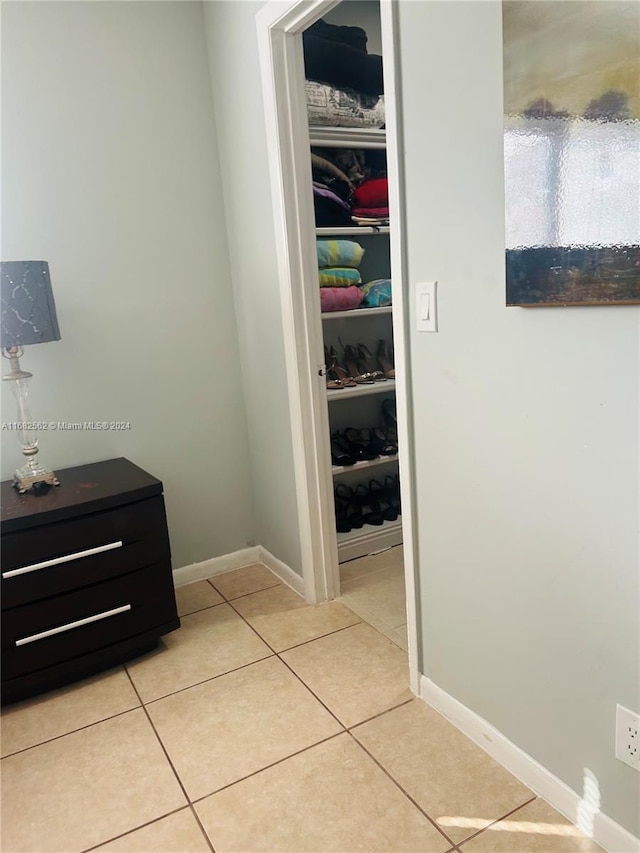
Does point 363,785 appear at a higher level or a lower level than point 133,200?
lower

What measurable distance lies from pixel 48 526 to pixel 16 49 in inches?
65.8

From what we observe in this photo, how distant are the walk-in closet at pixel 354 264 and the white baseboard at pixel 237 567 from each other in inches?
9.7

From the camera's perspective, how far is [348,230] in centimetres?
267

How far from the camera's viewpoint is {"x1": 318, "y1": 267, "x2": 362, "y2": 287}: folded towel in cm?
265

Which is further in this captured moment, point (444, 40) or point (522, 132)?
point (444, 40)

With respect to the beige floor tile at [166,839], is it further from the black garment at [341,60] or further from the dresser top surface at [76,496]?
the black garment at [341,60]

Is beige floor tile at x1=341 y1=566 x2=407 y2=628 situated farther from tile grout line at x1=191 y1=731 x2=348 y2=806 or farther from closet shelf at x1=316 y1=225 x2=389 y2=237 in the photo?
closet shelf at x1=316 y1=225 x2=389 y2=237

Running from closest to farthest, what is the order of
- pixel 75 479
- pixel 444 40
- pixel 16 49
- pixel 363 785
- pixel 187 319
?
pixel 444 40 < pixel 363 785 < pixel 16 49 < pixel 75 479 < pixel 187 319

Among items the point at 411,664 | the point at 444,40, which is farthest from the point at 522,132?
the point at 411,664

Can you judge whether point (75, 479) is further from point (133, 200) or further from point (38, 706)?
point (133, 200)

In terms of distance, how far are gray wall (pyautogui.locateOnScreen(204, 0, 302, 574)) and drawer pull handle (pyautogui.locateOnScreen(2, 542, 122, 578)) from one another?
2.52 ft

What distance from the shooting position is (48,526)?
195 centimetres

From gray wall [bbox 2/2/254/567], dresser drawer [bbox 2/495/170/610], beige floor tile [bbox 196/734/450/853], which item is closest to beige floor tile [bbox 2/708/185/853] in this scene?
beige floor tile [bbox 196/734/450/853]

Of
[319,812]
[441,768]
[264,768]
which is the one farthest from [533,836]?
[264,768]
